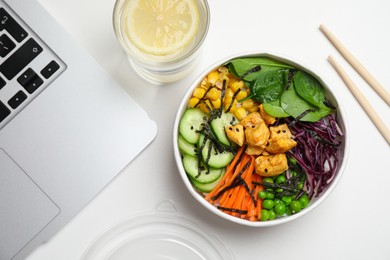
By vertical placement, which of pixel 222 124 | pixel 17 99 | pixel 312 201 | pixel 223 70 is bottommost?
pixel 312 201

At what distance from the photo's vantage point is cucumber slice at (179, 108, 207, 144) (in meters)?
1.20

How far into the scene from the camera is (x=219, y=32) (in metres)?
1.32

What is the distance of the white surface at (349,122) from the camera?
1295 millimetres

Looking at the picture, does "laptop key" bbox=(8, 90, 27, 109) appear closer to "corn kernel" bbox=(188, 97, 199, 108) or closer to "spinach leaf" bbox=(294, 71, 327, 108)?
"corn kernel" bbox=(188, 97, 199, 108)

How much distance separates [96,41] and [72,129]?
27 cm

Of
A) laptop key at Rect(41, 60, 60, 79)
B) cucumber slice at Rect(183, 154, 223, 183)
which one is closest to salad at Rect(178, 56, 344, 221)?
cucumber slice at Rect(183, 154, 223, 183)

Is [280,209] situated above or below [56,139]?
below

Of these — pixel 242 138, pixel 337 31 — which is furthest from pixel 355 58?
pixel 242 138

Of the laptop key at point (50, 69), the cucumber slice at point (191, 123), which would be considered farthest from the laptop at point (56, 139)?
the cucumber slice at point (191, 123)

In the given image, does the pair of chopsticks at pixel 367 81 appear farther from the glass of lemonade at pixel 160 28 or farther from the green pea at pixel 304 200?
the glass of lemonade at pixel 160 28

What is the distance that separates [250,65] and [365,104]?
37 centimetres

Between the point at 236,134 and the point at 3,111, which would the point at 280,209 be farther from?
the point at 3,111

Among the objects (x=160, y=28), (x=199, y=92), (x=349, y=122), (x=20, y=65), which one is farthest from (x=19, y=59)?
(x=349, y=122)

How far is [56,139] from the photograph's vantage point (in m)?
1.24
